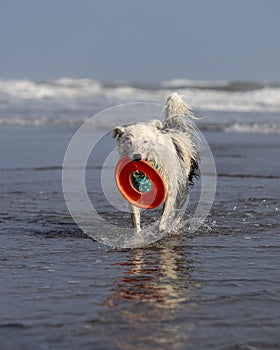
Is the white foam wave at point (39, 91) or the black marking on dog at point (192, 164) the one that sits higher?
the white foam wave at point (39, 91)

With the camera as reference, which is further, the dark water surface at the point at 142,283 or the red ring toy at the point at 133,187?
the red ring toy at the point at 133,187

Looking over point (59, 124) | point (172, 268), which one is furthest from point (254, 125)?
point (172, 268)

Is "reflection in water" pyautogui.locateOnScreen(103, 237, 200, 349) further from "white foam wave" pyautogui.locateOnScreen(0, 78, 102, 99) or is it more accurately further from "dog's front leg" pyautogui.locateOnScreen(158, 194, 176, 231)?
"white foam wave" pyautogui.locateOnScreen(0, 78, 102, 99)

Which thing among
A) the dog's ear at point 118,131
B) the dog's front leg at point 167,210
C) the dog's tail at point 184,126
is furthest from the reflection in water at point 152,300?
the dog's tail at point 184,126

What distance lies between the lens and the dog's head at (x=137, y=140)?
6.73 m

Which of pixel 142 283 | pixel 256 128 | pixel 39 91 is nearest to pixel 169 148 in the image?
pixel 142 283

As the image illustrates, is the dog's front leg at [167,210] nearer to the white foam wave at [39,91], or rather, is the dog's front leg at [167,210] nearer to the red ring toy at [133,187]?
the red ring toy at [133,187]

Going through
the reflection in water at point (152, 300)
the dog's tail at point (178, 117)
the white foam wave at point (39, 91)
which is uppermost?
the white foam wave at point (39, 91)

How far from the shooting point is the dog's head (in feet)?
22.1

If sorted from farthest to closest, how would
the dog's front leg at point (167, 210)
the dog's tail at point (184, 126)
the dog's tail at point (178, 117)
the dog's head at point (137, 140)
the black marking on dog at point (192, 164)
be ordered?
the dog's tail at point (178, 117), the dog's tail at point (184, 126), the black marking on dog at point (192, 164), the dog's front leg at point (167, 210), the dog's head at point (137, 140)

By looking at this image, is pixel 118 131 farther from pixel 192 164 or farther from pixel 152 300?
pixel 152 300

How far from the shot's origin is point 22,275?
210 inches

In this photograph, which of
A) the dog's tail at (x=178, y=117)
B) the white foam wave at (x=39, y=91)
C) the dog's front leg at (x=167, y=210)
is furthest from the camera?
Answer: the white foam wave at (x=39, y=91)

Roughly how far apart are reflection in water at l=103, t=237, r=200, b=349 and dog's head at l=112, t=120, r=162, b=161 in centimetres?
99
